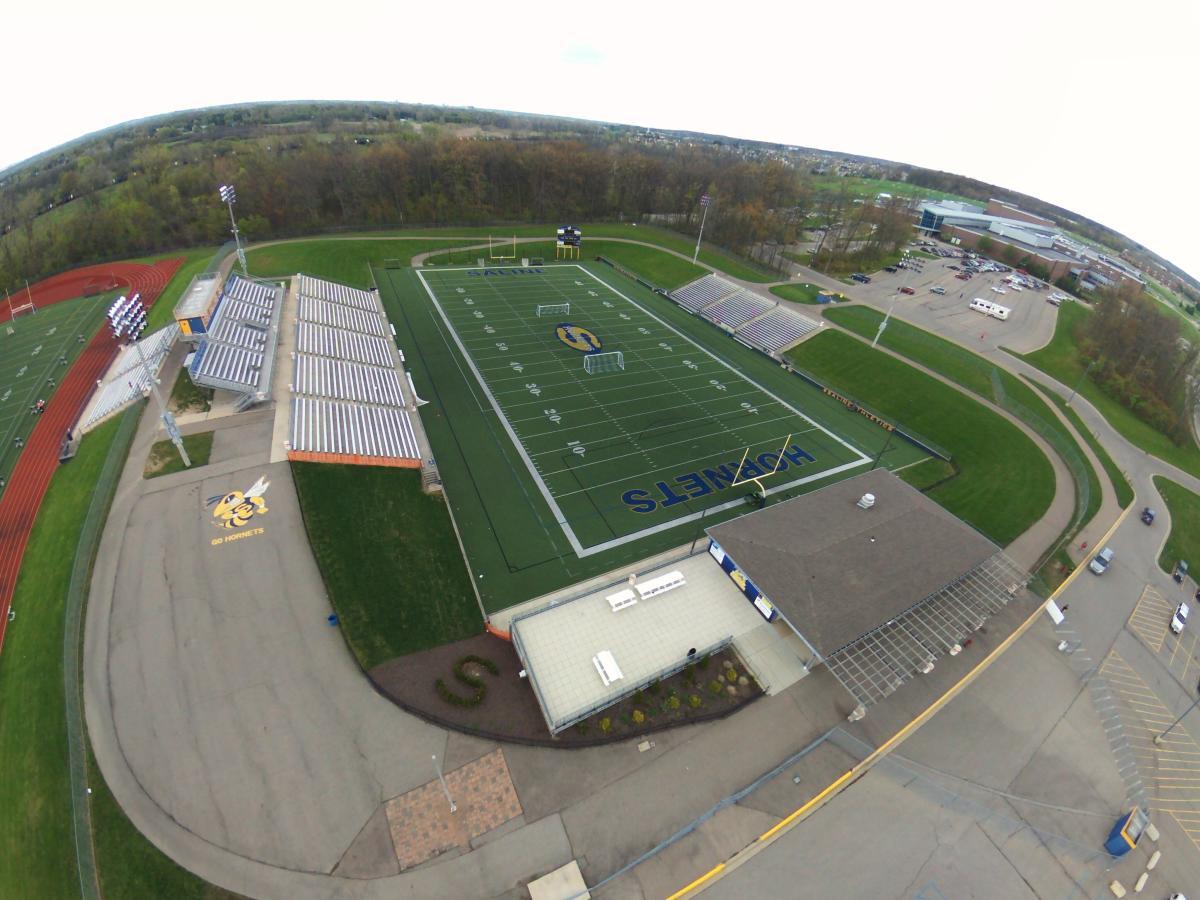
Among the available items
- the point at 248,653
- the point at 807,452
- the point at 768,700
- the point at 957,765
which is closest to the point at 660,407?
the point at 807,452

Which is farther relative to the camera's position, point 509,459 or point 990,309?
point 990,309

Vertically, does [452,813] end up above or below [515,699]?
below

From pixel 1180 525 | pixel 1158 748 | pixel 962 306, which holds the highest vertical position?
pixel 962 306

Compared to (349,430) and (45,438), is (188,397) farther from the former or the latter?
(349,430)

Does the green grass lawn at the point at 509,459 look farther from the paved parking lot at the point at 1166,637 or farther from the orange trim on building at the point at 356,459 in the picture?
the paved parking lot at the point at 1166,637

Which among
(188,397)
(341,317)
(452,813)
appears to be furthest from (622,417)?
(188,397)

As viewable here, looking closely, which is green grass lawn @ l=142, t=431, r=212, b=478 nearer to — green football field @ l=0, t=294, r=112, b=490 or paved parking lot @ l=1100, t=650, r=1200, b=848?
green football field @ l=0, t=294, r=112, b=490

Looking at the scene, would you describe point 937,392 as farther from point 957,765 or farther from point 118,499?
point 118,499
